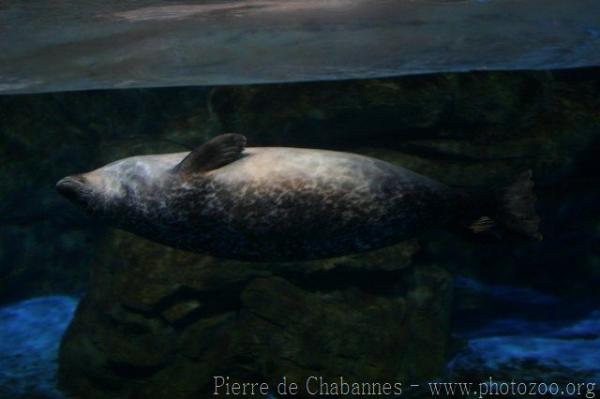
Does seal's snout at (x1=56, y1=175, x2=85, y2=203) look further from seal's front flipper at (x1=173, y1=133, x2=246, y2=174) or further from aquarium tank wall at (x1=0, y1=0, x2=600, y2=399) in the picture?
aquarium tank wall at (x1=0, y1=0, x2=600, y2=399)

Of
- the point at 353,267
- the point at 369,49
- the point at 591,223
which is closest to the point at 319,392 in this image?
the point at 353,267

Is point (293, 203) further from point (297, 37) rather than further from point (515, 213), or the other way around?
point (297, 37)

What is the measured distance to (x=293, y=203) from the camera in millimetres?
4426

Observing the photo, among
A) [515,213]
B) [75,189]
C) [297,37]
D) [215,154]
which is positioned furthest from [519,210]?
[297,37]

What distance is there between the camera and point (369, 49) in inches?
302

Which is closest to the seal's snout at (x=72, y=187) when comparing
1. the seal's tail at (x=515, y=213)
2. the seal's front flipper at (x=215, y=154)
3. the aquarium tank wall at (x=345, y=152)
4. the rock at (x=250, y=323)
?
the seal's front flipper at (x=215, y=154)

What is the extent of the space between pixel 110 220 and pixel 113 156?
4.62 meters

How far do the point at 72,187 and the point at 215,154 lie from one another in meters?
1.29

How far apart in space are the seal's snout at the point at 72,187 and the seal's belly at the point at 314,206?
1.17m

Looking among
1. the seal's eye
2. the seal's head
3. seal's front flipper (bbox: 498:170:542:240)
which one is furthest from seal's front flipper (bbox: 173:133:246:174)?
seal's front flipper (bbox: 498:170:542:240)

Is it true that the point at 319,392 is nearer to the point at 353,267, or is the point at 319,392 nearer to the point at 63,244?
the point at 353,267

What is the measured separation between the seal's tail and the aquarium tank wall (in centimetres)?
290

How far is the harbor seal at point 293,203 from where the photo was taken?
441 cm

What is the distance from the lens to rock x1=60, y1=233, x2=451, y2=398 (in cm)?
789
